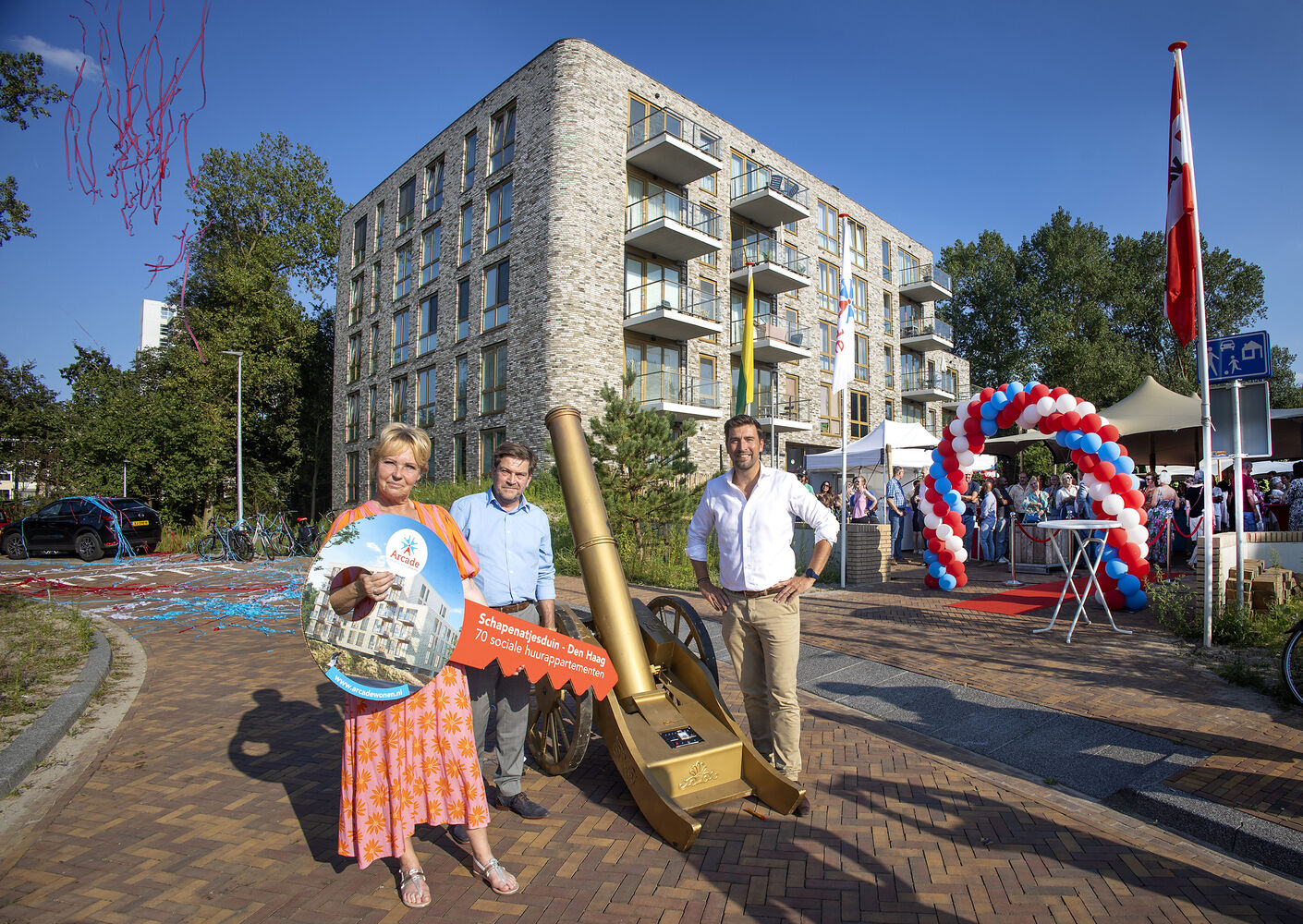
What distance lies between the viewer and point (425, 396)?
27.2m

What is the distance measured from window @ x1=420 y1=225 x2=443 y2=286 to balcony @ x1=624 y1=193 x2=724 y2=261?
8708mm

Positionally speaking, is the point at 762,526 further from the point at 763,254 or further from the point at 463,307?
the point at 763,254

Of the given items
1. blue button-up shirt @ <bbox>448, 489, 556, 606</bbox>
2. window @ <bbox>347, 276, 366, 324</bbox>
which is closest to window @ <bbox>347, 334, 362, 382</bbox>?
window @ <bbox>347, 276, 366, 324</bbox>

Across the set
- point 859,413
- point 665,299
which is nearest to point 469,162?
point 665,299

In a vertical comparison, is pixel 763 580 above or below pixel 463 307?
below

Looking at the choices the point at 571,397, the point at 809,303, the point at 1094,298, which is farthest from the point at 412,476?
the point at 1094,298

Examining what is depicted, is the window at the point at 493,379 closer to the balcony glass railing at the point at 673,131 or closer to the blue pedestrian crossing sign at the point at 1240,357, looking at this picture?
the balcony glass railing at the point at 673,131

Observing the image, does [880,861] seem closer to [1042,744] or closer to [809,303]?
[1042,744]

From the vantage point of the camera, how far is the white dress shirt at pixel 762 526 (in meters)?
3.52

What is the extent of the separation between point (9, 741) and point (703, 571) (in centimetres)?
427

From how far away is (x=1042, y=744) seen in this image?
411 cm

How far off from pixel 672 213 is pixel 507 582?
888 inches

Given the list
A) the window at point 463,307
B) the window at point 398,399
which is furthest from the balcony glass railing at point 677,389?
the window at point 398,399

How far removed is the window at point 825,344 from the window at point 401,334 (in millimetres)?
17526
